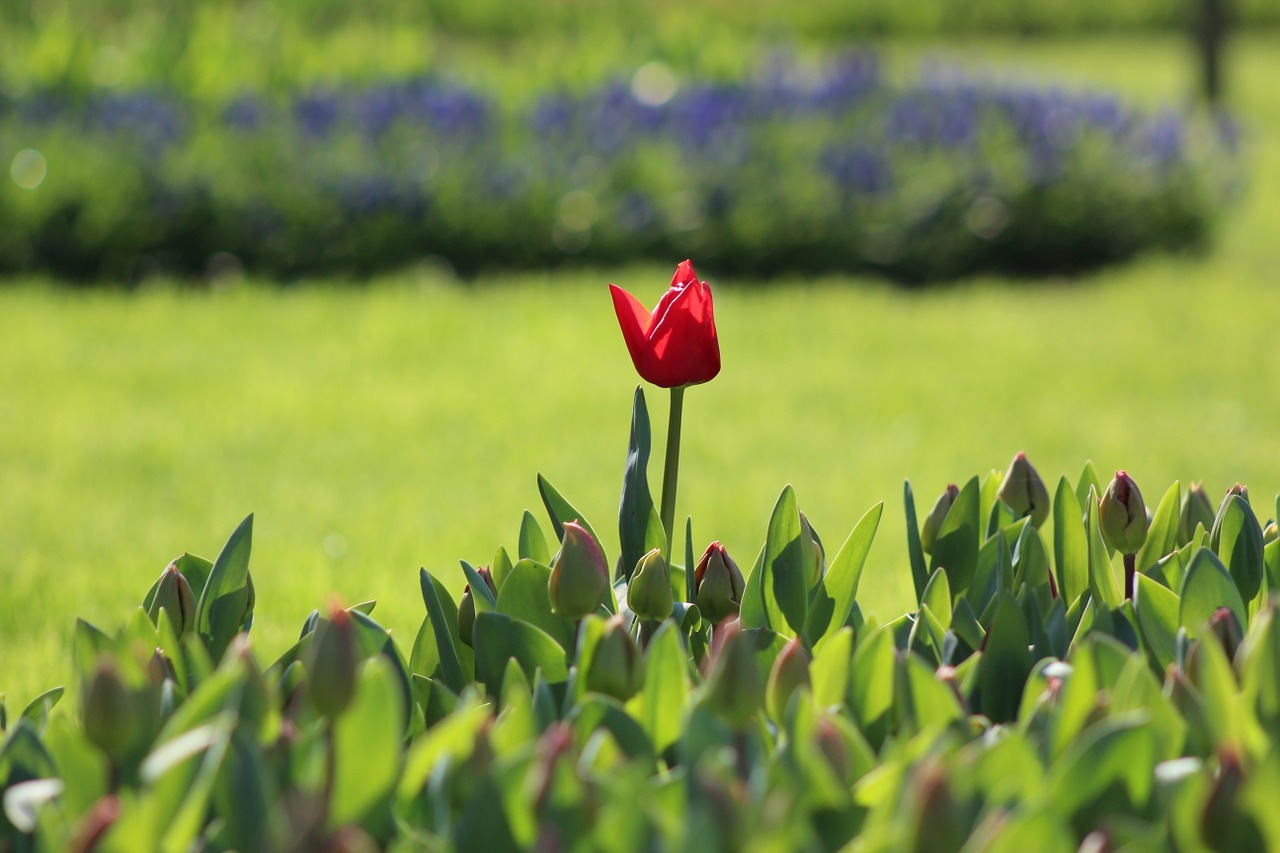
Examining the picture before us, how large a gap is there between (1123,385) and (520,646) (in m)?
3.94

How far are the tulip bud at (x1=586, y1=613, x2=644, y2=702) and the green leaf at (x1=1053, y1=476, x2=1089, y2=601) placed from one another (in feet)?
1.94

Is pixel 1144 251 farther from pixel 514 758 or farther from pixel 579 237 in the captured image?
pixel 514 758

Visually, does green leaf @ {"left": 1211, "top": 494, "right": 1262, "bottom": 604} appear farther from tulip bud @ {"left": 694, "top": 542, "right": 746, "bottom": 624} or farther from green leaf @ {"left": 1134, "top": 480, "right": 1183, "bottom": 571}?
tulip bud @ {"left": 694, "top": 542, "right": 746, "bottom": 624}

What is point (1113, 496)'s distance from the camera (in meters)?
1.55

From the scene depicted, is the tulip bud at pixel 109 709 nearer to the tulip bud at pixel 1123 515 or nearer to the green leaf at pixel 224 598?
the green leaf at pixel 224 598

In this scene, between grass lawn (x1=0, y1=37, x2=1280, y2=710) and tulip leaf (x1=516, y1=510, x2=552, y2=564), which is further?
grass lawn (x1=0, y1=37, x2=1280, y2=710)

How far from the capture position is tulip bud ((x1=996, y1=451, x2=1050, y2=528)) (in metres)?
1.75

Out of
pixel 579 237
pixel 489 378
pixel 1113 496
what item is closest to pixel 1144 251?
pixel 579 237

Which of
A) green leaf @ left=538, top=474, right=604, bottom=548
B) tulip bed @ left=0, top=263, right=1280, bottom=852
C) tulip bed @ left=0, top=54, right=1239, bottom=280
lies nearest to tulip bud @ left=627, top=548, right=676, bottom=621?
tulip bed @ left=0, top=263, right=1280, bottom=852

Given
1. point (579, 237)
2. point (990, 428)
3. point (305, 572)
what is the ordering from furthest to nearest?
point (579, 237)
point (990, 428)
point (305, 572)

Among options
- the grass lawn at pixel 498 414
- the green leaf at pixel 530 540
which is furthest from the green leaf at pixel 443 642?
the grass lawn at pixel 498 414

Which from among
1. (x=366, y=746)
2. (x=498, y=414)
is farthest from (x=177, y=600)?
(x=498, y=414)

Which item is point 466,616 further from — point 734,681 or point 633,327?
point 734,681

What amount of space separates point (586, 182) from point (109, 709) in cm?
538
